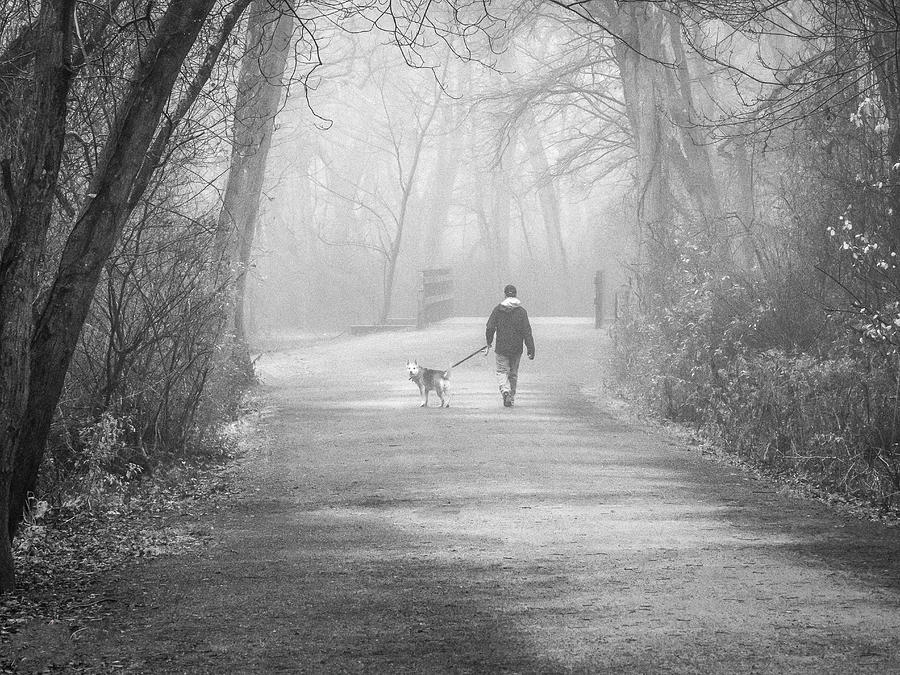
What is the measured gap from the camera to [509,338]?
56.2 ft

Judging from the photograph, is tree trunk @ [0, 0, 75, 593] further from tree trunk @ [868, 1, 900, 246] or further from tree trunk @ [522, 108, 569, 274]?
tree trunk @ [522, 108, 569, 274]

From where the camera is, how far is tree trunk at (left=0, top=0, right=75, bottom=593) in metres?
6.86

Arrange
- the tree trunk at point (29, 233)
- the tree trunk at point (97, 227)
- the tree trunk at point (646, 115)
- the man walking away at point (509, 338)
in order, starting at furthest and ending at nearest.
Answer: the tree trunk at point (646, 115) → the man walking away at point (509, 338) → the tree trunk at point (97, 227) → the tree trunk at point (29, 233)

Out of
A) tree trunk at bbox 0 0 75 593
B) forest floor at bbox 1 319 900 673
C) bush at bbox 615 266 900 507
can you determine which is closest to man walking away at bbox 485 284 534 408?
bush at bbox 615 266 900 507

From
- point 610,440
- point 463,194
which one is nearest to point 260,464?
point 610,440

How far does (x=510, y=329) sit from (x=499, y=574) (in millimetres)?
10073

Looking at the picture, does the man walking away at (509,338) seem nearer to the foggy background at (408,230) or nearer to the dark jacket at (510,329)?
the dark jacket at (510,329)

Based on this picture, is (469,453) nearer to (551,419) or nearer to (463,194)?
(551,419)

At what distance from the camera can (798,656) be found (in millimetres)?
5492

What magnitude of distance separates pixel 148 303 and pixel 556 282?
38741mm

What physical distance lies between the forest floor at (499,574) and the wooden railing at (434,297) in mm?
20768

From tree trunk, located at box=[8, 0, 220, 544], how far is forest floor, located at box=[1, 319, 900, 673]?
1.18 m

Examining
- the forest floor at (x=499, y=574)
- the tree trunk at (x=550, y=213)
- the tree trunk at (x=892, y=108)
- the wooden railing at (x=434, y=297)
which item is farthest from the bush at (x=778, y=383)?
the tree trunk at (x=550, y=213)

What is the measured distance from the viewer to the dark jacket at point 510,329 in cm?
1712
